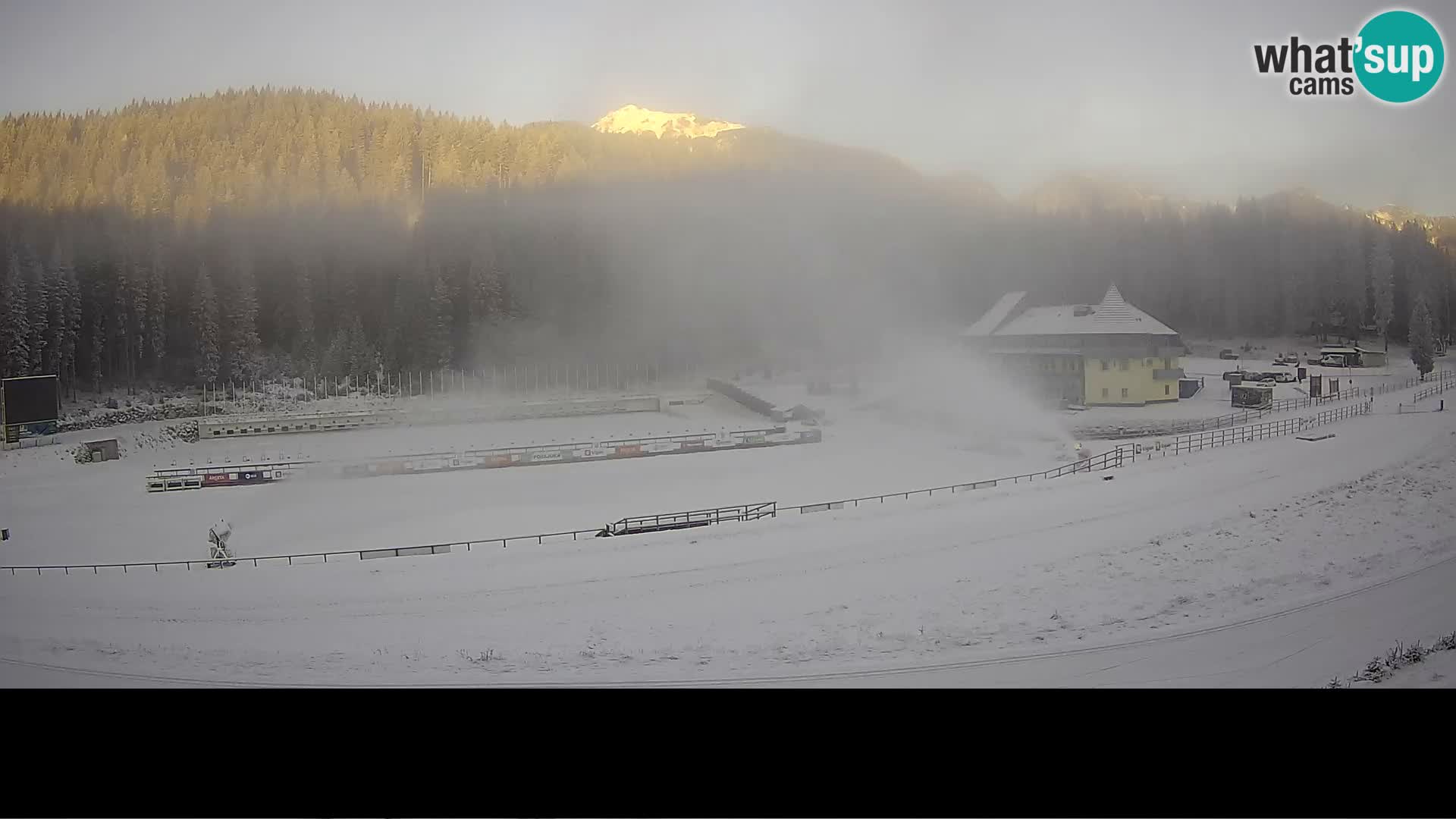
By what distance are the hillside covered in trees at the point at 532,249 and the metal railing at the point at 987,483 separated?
95.4 inches

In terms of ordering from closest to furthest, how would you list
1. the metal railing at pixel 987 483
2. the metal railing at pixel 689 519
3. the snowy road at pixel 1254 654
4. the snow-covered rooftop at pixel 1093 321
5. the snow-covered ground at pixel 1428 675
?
the snow-covered ground at pixel 1428 675, the snowy road at pixel 1254 654, the metal railing at pixel 987 483, the metal railing at pixel 689 519, the snow-covered rooftop at pixel 1093 321

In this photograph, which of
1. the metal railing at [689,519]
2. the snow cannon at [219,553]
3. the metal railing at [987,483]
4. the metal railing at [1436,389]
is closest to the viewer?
the snow cannon at [219,553]

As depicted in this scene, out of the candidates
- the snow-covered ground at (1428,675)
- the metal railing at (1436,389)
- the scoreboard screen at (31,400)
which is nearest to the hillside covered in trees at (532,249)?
the scoreboard screen at (31,400)

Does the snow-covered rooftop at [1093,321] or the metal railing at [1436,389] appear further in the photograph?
the snow-covered rooftop at [1093,321]

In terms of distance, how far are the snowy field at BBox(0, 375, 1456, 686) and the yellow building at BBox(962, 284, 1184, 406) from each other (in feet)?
41.6

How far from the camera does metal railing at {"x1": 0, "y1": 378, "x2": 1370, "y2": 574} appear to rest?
1044 centimetres

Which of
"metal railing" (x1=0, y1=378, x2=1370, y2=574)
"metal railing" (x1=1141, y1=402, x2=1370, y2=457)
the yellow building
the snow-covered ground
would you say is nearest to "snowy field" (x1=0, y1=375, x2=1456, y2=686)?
the snow-covered ground

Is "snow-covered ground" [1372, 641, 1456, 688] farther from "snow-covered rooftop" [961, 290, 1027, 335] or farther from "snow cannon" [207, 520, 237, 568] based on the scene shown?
"snow-covered rooftop" [961, 290, 1027, 335]

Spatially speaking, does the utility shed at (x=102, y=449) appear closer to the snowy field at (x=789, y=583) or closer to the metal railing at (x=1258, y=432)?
the snowy field at (x=789, y=583)

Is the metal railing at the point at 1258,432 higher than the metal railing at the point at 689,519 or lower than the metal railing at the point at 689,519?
higher

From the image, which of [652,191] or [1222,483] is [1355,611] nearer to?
[1222,483]

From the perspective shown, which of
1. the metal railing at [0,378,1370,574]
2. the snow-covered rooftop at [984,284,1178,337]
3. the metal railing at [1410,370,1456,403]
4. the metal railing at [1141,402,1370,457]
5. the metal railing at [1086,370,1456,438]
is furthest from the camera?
the snow-covered rooftop at [984,284,1178,337]

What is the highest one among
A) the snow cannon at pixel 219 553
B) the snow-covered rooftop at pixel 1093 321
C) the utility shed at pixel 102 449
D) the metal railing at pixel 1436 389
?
the snow-covered rooftop at pixel 1093 321

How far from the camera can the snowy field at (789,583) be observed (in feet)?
22.8
